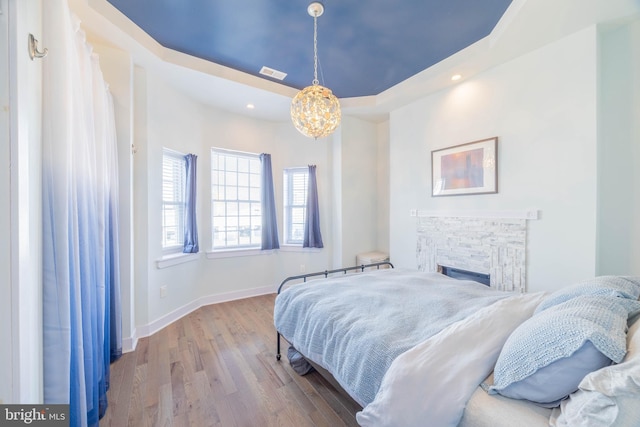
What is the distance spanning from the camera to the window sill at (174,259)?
2.93 meters

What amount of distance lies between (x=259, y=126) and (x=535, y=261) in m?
3.96

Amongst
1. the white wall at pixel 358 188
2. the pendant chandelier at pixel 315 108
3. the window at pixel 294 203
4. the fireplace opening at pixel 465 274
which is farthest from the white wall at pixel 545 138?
the window at pixel 294 203

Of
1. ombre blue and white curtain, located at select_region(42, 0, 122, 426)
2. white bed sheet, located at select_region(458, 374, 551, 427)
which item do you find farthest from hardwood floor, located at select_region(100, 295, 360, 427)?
white bed sheet, located at select_region(458, 374, 551, 427)

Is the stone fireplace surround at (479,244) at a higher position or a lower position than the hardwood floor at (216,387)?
higher

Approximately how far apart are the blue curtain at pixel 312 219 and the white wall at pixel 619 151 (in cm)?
310

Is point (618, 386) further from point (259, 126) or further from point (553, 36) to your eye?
point (259, 126)

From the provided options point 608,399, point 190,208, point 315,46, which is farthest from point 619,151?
point 190,208

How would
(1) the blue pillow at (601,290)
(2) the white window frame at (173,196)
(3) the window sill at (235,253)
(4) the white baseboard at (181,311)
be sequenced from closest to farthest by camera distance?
(1) the blue pillow at (601,290) < (4) the white baseboard at (181,311) < (2) the white window frame at (173,196) < (3) the window sill at (235,253)

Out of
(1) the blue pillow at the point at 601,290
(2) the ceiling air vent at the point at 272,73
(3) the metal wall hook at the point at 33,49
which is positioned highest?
(2) the ceiling air vent at the point at 272,73

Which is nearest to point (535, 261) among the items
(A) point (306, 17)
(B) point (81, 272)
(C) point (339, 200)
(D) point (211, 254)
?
(C) point (339, 200)

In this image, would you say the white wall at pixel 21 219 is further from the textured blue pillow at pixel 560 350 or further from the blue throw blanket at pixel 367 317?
the textured blue pillow at pixel 560 350

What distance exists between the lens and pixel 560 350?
83cm

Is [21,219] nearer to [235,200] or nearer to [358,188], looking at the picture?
[235,200]

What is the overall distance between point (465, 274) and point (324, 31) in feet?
9.83
